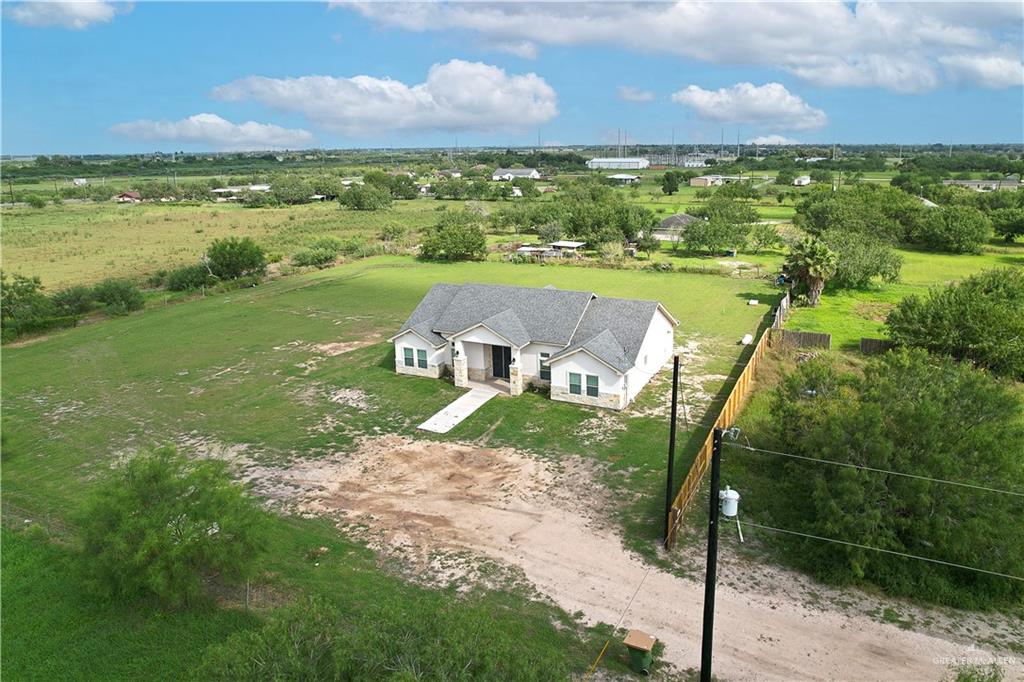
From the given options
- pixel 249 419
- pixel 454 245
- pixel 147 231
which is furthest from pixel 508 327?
pixel 147 231

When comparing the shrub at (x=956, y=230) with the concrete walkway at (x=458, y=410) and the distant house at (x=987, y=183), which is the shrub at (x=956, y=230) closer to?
the concrete walkway at (x=458, y=410)

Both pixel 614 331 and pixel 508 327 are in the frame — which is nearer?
pixel 614 331

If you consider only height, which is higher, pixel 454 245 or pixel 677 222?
pixel 677 222

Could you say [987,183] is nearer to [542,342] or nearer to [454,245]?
[454,245]

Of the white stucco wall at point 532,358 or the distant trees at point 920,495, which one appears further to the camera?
the white stucco wall at point 532,358

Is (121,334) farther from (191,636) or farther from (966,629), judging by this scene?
(966,629)

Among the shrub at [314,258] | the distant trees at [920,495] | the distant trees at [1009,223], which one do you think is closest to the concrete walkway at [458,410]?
the distant trees at [920,495]

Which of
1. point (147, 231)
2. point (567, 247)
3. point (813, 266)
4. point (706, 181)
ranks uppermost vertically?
point (706, 181)
